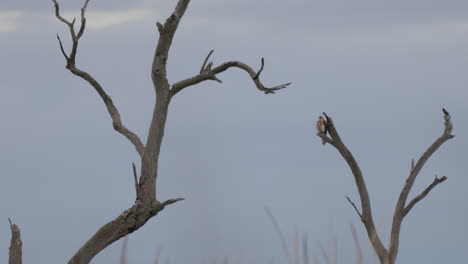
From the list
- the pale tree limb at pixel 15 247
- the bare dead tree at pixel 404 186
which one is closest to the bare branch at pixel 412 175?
the bare dead tree at pixel 404 186

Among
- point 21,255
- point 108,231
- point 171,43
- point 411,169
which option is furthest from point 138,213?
point 411,169

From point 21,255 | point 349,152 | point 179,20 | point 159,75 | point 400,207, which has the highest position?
point 179,20

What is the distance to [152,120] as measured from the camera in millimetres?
7883

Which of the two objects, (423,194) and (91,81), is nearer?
(423,194)

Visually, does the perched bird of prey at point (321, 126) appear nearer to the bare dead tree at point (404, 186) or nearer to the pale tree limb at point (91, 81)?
the bare dead tree at point (404, 186)

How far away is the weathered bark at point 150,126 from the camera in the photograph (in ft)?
24.5

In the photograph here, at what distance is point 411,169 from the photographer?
7.84 m

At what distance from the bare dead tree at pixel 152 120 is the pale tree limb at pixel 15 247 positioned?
493 mm

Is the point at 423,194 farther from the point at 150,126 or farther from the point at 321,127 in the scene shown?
the point at 150,126

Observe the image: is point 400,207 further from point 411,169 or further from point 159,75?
point 159,75

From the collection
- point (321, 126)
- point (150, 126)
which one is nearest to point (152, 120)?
point (150, 126)

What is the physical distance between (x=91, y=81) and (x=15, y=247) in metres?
1.97

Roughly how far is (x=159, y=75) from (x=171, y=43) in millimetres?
354

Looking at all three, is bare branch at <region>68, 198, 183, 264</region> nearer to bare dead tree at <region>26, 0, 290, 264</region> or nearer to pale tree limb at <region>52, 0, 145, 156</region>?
bare dead tree at <region>26, 0, 290, 264</region>
